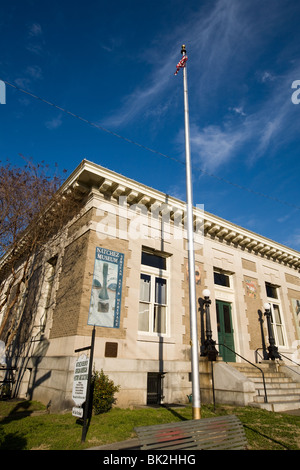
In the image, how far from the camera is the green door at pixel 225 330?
13959 millimetres

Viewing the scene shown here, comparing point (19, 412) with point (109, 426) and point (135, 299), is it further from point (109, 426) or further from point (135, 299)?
point (135, 299)

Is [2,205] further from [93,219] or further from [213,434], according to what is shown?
[213,434]

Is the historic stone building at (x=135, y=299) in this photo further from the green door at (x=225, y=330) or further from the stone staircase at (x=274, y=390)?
the stone staircase at (x=274, y=390)

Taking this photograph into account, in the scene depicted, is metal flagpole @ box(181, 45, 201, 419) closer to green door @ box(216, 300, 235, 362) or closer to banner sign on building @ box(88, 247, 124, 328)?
banner sign on building @ box(88, 247, 124, 328)

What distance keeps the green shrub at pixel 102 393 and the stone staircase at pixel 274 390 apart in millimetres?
4603

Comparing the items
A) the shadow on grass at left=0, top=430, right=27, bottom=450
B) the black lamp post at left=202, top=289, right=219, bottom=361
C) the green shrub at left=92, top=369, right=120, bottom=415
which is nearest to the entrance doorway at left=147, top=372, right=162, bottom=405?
the black lamp post at left=202, top=289, right=219, bottom=361

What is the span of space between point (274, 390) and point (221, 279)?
20.2 ft

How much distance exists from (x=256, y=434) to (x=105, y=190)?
9.76 m

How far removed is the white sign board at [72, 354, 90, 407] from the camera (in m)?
6.24

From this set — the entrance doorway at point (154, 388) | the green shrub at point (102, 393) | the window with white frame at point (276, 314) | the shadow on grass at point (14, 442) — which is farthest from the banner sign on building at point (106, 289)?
the window with white frame at point (276, 314)

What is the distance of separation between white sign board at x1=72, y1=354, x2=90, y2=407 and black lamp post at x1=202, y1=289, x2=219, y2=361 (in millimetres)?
6554

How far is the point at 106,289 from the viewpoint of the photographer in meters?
10.7
